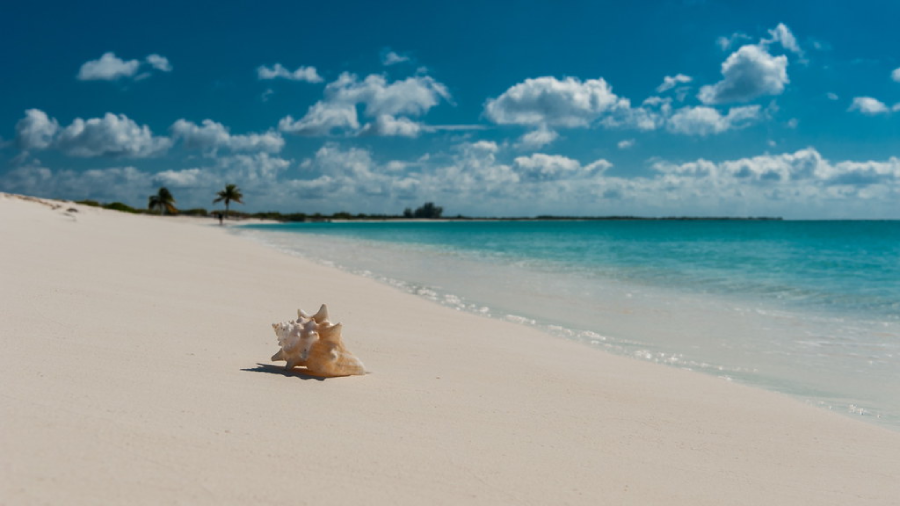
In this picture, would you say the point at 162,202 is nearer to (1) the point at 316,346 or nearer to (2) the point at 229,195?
(2) the point at 229,195

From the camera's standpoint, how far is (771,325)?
8.78 meters

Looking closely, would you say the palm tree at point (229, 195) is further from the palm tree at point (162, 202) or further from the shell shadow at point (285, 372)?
the shell shadow at point (285, 372)

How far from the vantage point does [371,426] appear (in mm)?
2844

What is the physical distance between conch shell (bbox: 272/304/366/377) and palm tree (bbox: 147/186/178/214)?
98.3 metres

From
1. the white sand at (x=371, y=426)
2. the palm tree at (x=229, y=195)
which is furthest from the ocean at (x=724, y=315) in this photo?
the palm tree at (x=229, y=195)

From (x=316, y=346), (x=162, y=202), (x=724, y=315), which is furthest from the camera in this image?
(x=162, y=202)

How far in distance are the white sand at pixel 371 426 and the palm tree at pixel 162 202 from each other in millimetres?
96347

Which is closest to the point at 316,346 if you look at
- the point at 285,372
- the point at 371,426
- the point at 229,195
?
the point at 285,372

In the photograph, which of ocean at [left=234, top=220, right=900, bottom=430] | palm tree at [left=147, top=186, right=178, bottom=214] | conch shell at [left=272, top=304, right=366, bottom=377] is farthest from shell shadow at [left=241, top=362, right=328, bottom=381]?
palm tree at [left=147, top=186, right=178, bottom=214]

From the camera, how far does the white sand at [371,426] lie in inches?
82.7

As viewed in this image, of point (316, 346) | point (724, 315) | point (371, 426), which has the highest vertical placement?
point (316, 346)

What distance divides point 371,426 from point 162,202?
10075cm

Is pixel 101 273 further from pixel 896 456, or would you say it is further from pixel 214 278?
pixel 896 456

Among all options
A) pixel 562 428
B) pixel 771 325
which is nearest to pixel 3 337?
pixel 562 428
